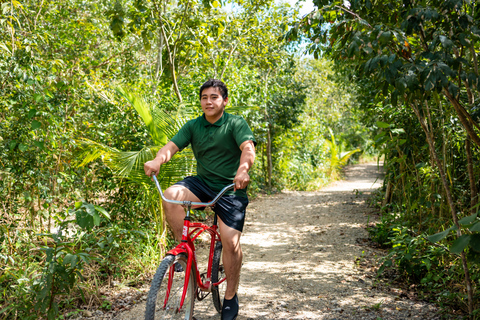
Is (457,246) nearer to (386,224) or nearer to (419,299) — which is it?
(419,299)

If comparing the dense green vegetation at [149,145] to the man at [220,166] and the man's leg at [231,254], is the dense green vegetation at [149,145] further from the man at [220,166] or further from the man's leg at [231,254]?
the man's leg at [231,254]

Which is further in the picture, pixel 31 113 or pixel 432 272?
pixel 432 272

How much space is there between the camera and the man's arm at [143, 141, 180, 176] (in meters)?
2.64

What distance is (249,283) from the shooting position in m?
4.20

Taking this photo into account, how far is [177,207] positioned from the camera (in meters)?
2.78

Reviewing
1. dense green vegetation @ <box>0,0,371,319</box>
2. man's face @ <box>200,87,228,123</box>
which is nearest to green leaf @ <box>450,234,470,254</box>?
man's face @ <box>200,87,228,123</box>

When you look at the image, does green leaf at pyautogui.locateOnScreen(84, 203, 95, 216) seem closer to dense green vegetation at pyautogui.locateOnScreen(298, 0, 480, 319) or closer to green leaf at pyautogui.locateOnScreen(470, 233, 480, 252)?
dense green vegetation at pyautogui.locateOnScreen(298, 0, 480, 319)

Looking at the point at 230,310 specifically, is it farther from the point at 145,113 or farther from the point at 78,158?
the point at 78,158

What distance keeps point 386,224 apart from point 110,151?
155 inches

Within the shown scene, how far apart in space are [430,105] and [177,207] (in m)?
3.05

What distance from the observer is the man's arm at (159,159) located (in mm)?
2637

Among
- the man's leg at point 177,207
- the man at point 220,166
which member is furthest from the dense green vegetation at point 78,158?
the man at point 220,166

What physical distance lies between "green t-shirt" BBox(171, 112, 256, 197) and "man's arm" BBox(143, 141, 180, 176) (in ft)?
0.22

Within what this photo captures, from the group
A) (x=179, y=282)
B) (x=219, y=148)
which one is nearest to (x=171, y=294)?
(x=179, y=282)
